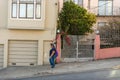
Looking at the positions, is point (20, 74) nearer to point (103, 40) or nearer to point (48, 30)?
point (48, 30)

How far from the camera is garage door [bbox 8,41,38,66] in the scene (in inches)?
1048

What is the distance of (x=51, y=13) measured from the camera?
2677 centimetres

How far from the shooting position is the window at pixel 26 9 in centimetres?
2648

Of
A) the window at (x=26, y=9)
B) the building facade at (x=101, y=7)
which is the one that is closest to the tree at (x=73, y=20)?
the window at (x=26, y=9)

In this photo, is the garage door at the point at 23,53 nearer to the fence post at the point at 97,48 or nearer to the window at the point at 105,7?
the fence post at the point at 97,48

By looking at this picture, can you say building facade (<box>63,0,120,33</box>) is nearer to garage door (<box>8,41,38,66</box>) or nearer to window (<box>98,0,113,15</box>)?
window (<box>98,0,113,15</box>)

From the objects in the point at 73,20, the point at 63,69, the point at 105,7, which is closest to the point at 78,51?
the point at 63,69

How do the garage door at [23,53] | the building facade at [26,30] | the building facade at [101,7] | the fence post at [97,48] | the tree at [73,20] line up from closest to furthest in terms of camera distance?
the fence post at [97,48] → the building facade at [26,30] → the garage door at [23,53] → the tree at [73,20] → the building facade at [101,7]

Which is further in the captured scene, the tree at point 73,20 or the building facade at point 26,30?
the tree at point 73,20

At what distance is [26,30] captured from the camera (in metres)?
26.6

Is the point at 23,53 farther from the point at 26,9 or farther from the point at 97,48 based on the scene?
the point at 97,48

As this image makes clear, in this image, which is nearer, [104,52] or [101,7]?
[104,52]

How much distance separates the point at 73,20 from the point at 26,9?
6.50m

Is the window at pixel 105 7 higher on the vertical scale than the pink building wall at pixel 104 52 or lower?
higher
